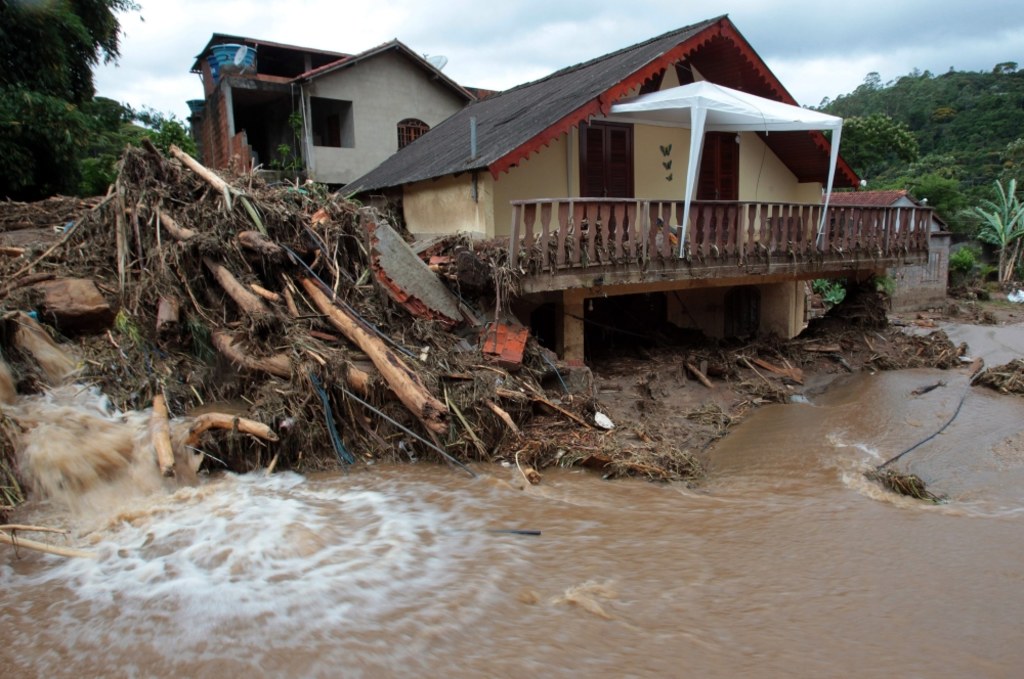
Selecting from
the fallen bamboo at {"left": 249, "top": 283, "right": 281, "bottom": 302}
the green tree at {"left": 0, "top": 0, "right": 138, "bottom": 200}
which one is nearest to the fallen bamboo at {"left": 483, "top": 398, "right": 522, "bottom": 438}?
the fallen bamboo at {"left": 249, "top": 283, "right": 281, "bottom": 302}

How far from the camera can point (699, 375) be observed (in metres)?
11.2

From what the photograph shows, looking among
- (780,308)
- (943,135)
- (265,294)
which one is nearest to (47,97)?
(265,294)

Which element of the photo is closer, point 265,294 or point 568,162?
point 265,294

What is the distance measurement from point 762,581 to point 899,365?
9.55 metres

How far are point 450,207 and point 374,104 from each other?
398 inches

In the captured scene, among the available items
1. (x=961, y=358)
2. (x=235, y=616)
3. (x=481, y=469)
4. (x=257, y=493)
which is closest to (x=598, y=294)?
(x=481, y=469)

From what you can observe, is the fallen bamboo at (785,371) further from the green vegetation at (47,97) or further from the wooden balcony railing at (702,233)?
the green vegetation at (47,97)

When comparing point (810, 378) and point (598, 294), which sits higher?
point (598, 294)

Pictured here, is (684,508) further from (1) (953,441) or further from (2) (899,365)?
(2) (899,365)

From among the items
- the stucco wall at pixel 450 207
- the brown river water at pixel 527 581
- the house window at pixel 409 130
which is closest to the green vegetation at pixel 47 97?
the stucco wall at pixel 450 207

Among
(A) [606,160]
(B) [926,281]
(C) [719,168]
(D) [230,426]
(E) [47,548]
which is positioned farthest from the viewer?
(B) [926,281]

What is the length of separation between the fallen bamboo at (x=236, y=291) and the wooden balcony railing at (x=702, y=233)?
10.1 ft

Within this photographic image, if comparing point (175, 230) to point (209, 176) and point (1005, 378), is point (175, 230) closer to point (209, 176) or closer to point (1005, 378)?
point (209, 176)

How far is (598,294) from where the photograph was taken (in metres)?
10.2
